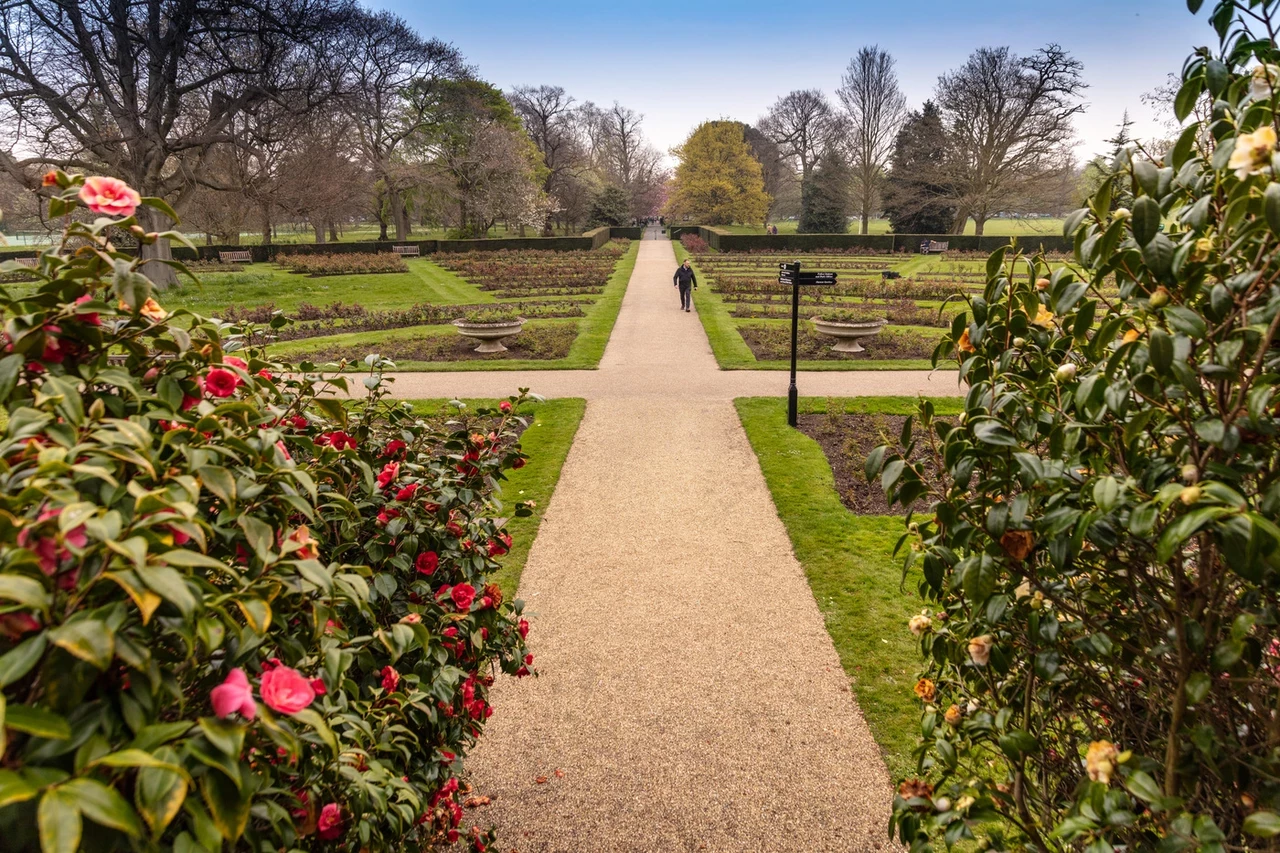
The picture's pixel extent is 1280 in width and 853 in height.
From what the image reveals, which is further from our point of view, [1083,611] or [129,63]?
[129,63]

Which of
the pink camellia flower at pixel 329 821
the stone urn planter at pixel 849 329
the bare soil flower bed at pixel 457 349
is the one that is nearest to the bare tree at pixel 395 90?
the bare soil flower bed at pixel 457 349

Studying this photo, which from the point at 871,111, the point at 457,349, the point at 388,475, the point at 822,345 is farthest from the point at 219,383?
the point at 871,111

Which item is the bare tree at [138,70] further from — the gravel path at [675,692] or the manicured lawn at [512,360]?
the gravel path at [675,692]

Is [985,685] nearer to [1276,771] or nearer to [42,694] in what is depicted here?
[1276,771]

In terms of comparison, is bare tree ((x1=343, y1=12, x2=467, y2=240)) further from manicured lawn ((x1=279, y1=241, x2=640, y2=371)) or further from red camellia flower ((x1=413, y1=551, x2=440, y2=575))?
red camellia flower ((x1=413, y1=551, x2=440, y2=575))

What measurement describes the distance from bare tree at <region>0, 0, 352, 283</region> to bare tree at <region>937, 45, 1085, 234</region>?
32.2 m

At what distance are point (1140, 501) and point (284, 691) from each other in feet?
5.38

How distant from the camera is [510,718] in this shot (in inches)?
152

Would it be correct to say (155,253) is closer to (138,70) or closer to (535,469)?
(138,70)

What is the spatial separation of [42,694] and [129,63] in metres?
24.7

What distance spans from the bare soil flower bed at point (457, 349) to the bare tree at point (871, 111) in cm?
3877

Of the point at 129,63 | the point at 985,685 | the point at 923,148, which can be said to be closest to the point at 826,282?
the point at 985,685

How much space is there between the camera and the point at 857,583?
520cm

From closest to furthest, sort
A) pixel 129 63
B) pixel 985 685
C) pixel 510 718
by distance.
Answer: pixel 985 685 < pixel 510 718 < pixel 129 63
